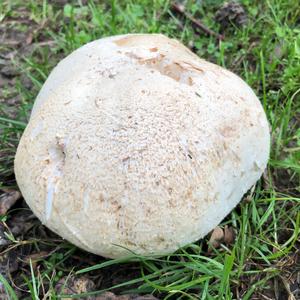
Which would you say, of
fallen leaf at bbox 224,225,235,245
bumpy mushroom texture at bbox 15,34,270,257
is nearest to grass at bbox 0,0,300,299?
fallen leaf at bbox 224,225,235,245

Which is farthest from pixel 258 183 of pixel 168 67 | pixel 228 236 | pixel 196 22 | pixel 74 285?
pixel 196 22

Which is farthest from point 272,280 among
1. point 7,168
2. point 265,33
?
point 265,33

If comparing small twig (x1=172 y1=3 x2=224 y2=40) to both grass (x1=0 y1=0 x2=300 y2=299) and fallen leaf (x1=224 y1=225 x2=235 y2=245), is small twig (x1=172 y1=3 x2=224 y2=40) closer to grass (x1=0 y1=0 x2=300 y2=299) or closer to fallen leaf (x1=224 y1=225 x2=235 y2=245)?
grass (x1=0 y1=0 x2=300 y2=299)

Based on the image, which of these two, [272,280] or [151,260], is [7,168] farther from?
[272,280]

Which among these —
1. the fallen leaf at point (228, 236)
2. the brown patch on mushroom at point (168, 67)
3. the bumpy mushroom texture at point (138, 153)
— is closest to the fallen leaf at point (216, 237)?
the fallen leaf at point (228, 236)

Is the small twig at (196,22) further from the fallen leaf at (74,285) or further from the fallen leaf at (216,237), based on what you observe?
the fallen leaf at (74,285)

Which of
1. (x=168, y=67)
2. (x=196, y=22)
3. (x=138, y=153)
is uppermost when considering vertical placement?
(x=168, y=67)

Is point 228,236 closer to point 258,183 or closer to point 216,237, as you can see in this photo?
point 216,237
